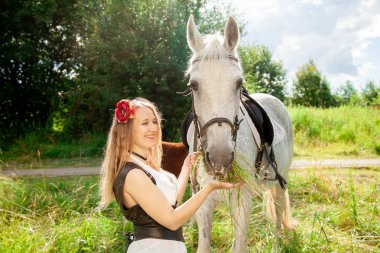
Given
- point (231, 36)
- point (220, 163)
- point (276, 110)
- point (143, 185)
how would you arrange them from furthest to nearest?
point (276, 110)
point (231, 36)
point (220, 163)
point (143, 185)

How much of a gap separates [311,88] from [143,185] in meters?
44.6

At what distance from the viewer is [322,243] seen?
12.6 ft

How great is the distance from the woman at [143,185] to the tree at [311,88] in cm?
4268

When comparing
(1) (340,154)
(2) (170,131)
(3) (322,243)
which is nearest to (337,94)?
(1) (340,154)

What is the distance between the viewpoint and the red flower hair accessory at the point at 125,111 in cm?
214

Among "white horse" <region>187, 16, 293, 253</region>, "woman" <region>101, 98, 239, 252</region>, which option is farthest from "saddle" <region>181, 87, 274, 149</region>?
"woman" <region>101, 98, 239, 252</region>

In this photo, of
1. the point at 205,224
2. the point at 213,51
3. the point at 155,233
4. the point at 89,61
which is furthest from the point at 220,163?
the point at 89,61

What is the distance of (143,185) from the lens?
1961 millimetres

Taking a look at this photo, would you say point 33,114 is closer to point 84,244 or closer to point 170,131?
point 170,131

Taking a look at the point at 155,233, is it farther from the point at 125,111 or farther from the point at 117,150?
the point at 125,111

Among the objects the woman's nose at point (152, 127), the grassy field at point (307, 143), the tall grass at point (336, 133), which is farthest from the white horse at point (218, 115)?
the tall grass at point (336, 133)

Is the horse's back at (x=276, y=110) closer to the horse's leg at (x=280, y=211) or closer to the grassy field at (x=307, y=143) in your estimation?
the horse's leg at (x=280, y=211)

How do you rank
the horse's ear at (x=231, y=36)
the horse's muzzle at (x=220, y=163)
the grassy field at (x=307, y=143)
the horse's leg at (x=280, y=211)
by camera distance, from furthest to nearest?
the grassy field at (x=307, y=143), the horse's leg at (x=280, y=211), the horse's ear at (x=231, y=36), the horse's muzzle at (x=220, y=163)

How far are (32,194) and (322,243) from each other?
421 cm
